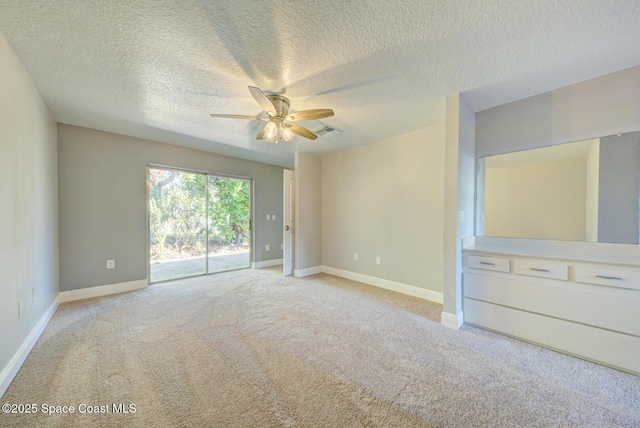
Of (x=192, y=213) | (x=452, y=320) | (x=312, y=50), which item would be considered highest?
(x=312, y=50)

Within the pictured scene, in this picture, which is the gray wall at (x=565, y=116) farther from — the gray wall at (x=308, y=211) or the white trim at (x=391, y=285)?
the gray wall at (x=308, y=211)

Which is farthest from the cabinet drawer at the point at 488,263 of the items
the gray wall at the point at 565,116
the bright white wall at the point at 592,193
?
the gray wall at the point at 565,116

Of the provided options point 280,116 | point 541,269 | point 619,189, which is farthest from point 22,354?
point 619,189

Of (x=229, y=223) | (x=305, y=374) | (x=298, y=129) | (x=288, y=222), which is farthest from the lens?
(x=229, y=223)

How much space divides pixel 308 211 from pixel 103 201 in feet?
10.5

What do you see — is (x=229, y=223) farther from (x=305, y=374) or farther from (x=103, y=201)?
(x=305, y=374)

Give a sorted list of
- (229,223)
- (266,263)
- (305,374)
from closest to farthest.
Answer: (305,374) < (229,223) < (266,263)

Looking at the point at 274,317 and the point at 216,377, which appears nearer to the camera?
the point at 216,377

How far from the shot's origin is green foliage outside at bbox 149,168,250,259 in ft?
13.1

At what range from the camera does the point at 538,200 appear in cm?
243

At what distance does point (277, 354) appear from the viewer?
195 centimetres

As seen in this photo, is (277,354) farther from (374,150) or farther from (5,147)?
(374,150)

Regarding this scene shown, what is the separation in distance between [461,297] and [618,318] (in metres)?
1.04

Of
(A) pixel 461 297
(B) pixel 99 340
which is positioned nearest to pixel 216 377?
(B) pixel 99 340
